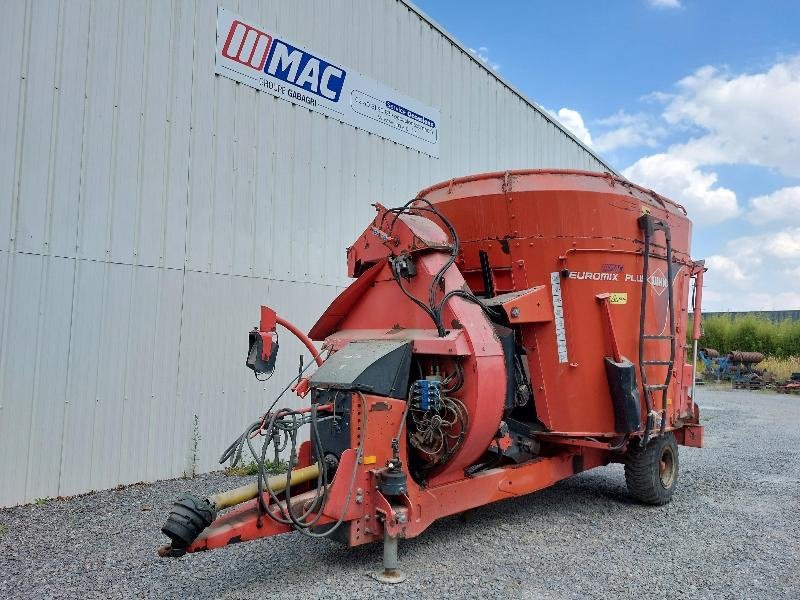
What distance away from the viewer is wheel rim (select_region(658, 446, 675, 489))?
5.70 m

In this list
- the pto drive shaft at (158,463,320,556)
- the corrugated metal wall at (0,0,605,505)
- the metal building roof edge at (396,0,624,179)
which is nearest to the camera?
the pto drive shaft at (158,463,320,556)

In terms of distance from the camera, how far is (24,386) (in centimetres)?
518

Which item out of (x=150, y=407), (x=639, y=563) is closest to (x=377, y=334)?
(x=639, y=563)

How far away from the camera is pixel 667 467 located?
5.81 m

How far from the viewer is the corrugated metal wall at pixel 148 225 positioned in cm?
527

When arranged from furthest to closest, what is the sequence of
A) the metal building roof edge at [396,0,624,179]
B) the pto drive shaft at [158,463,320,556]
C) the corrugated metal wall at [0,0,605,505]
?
the metal building roof edge at [396,0,624,179] → the corrugated metal wall at [0,0,605,505] → the pto drive shaft at [158,463,320,556]

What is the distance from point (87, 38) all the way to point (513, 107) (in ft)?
24.9

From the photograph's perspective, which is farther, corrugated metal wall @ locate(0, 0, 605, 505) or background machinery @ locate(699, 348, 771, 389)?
background machinery @ locate(699, 348, 771, 389)

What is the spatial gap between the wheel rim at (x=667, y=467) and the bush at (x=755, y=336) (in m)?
18.1

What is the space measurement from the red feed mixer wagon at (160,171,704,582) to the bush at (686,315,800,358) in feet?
62.1

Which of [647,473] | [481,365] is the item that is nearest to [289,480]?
[481,365]

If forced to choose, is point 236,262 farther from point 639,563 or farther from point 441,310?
point 639,563

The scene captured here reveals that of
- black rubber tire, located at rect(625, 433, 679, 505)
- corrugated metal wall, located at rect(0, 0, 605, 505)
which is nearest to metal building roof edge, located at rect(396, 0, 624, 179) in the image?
corrugated metal wall, located at rect(0, 0, 605, 505)

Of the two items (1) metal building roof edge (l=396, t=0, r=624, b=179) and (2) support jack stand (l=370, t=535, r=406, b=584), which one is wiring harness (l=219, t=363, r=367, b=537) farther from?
(1) metal building roof edge (l=396, t=0, r=624, b=179)
